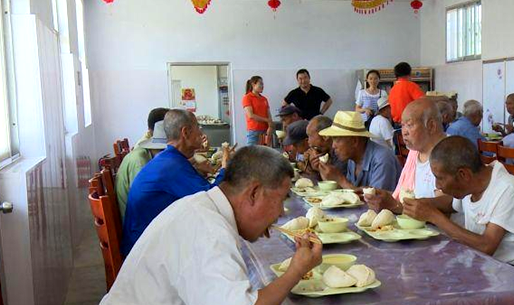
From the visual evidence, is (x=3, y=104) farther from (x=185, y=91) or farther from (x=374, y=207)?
(x=185, y=91)

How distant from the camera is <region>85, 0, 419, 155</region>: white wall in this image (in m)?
8.61

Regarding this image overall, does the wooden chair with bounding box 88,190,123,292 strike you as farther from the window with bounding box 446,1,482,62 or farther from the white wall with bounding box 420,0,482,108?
the window with bounding box 446,1,482,62

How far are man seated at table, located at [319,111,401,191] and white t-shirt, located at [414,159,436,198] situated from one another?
245 millimetres

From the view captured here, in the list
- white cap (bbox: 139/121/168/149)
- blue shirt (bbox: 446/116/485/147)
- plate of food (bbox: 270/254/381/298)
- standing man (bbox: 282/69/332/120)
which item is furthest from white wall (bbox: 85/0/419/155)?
plate of food (bbox: 270/254/381/298)

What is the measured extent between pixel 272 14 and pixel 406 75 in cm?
Result: 365

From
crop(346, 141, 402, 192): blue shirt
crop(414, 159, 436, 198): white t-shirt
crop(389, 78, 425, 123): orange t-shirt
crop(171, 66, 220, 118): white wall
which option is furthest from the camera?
crop(171, 66, 220, 118): white wall

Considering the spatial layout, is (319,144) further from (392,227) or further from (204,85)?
(204,85)

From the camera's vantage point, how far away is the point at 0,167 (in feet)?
8.84

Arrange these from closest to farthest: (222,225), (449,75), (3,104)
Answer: (222,225), (3,104), (449,75)

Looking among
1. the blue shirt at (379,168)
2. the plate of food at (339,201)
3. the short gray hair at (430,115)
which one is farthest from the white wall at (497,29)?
the plate of food at (339,201)

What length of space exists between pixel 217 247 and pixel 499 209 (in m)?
1.28

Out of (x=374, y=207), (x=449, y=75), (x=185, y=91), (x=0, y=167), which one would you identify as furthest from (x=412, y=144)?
(x=185, y=91)

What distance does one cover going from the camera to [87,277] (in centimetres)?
414

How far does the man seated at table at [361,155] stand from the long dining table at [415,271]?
39.1 inches
